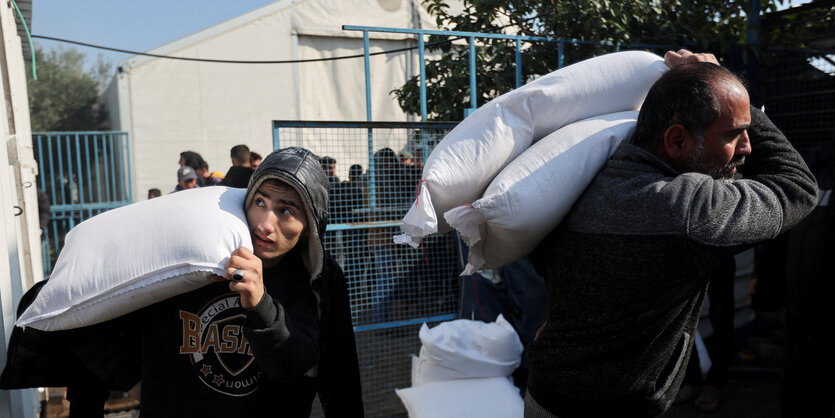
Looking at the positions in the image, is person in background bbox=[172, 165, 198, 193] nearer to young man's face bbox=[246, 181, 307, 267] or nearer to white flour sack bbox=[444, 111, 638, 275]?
young man's face bbox=[246, 181, 307, 267]

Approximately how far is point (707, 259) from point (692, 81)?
42 centimetres

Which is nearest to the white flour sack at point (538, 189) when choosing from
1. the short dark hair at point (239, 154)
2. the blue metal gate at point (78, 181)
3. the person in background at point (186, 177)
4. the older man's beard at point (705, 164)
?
the older man's beard at point (705, 164)

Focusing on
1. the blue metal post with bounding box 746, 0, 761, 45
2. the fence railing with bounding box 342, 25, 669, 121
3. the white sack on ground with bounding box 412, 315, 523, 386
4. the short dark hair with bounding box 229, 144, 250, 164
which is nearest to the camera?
the white sack on ground with bounding box 412, 315, 523, 386

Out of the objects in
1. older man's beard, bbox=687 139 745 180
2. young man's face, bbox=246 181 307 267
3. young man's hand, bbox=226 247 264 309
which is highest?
older man's beard, bbox=687 139 745 180

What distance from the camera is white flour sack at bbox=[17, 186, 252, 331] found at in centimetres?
147

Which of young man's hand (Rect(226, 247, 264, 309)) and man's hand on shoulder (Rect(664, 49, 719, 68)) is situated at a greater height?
man's hand on shoulder (Rect(664, 49, 719, 68))

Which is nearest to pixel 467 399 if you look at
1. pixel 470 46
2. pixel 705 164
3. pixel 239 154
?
pixel 705 164

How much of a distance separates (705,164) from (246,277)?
1.13 m

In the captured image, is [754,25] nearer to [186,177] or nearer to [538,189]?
[538,189]

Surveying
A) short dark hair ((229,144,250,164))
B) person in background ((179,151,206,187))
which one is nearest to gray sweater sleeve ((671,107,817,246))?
short dark hair ((229,144,250,164))

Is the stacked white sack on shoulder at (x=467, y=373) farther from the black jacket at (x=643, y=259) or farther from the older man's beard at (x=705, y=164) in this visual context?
the older man's beard at (x=705, y=164)

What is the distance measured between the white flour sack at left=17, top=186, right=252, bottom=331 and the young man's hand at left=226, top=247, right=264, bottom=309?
0.05 m

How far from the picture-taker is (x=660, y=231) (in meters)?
1.38

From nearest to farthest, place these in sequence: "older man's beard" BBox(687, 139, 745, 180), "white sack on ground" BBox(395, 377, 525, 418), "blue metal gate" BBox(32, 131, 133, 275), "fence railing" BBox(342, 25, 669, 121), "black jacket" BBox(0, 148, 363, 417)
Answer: "older man's beard" BBox(687, 139, 745, 180) → "black jacket" BBox(0, 148, 363, 417) → "white sack on ground" BBox(395, 377, 525, 418) → "fence railing" BBox(342, 25, 669, 121) → "blue metal gate" BBox(32, 131, 133, 275)
